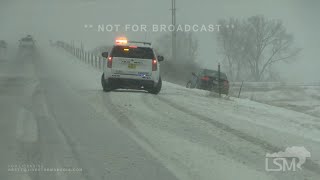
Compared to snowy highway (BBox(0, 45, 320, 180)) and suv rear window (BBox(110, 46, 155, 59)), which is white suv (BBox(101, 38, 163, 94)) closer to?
suv rear window (BBox(110, 46, 155, 59))

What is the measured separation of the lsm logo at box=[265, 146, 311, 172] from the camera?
804 centimetres

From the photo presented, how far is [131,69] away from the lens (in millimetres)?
19781

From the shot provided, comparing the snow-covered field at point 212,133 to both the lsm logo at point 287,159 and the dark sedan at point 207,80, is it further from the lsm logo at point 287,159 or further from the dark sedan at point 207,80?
the dark sedan at point 207,80

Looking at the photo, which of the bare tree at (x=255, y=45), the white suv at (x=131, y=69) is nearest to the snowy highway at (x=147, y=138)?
the white suv at (x=131, y=69)

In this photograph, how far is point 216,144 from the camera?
9.70m

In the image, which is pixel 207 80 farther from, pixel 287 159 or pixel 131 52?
pixel 287 159

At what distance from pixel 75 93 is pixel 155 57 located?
3.18 m

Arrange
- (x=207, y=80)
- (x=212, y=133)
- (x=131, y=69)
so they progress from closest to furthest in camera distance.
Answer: (x=212, y=133) < (x=131, y=69) < (x=207, y=80)

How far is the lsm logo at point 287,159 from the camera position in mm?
8039

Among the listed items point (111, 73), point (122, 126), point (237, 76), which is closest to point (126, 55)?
point (111, 73)

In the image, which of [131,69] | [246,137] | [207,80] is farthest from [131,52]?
[246,137]

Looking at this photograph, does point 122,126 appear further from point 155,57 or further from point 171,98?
point 155,57

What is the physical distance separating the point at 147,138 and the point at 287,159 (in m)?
2.58

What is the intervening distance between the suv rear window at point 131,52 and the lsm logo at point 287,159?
10944 millimetres
